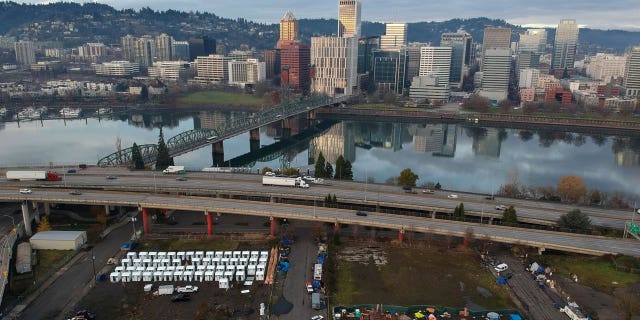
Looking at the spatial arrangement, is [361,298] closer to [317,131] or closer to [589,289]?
[589,289]

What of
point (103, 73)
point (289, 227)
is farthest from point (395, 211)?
point (103, 73)

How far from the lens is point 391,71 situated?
105 metres

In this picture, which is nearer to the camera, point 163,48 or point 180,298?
point 180,298

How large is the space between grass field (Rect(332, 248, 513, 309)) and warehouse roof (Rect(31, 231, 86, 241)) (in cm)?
1407

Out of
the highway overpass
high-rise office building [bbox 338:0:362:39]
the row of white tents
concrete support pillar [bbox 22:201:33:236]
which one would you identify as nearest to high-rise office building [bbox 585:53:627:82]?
high-rise office building [bbox 338:0:362:39]

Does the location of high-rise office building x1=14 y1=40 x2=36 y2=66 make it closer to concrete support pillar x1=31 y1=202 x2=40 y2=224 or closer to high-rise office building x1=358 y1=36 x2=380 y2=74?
high-rise office building x1=358 y1=36 x2=380 y2=74

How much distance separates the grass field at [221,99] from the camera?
9000 centimetres

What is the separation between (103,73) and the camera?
122188 mm

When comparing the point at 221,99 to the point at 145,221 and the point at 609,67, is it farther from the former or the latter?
the point at 609,67

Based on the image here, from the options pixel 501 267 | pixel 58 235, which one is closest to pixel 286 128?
pixel 58 235

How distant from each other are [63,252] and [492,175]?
35.8 metres

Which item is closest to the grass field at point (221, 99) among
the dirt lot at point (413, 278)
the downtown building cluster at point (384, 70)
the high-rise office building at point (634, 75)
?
the downtown building cluster at point (384, 70)

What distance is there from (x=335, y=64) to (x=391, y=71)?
46.4ft

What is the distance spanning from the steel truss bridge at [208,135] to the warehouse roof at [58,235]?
1309 cm
